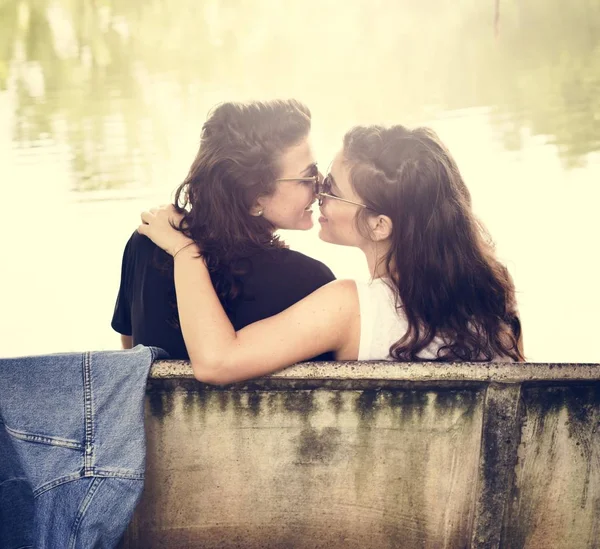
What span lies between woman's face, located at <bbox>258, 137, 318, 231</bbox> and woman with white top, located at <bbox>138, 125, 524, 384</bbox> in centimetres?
6

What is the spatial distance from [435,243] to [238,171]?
0.54 m

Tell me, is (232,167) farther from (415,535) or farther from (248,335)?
(415,535)

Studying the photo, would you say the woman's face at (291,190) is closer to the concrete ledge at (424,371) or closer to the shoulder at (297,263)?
the shoulder at (297,263)

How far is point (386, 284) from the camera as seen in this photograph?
7.00 feet

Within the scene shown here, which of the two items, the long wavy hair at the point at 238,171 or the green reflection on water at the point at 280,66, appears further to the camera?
the green reflection on water at the point at 280,66

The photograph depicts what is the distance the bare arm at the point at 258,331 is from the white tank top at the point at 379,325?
Answer: 2cm

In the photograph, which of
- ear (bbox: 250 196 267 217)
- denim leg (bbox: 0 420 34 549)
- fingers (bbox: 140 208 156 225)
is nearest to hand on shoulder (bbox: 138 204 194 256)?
fingers (bbox: 140 208 156 225)

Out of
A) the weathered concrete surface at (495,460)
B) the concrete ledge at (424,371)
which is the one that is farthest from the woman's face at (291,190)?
the weathered concrete surface at (495,460)

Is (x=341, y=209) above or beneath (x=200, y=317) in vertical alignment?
above

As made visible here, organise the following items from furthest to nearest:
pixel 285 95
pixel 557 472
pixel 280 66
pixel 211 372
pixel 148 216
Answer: pixel 280 66
pixel 285 95
pixel 148 216
pixel 557 472
pixel 211 372

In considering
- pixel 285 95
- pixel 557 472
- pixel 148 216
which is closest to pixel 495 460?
pixel 557 472

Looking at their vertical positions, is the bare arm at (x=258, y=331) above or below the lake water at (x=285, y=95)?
below

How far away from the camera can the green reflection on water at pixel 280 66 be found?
38.6ft

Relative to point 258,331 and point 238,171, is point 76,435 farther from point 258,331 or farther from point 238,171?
point 238,171
